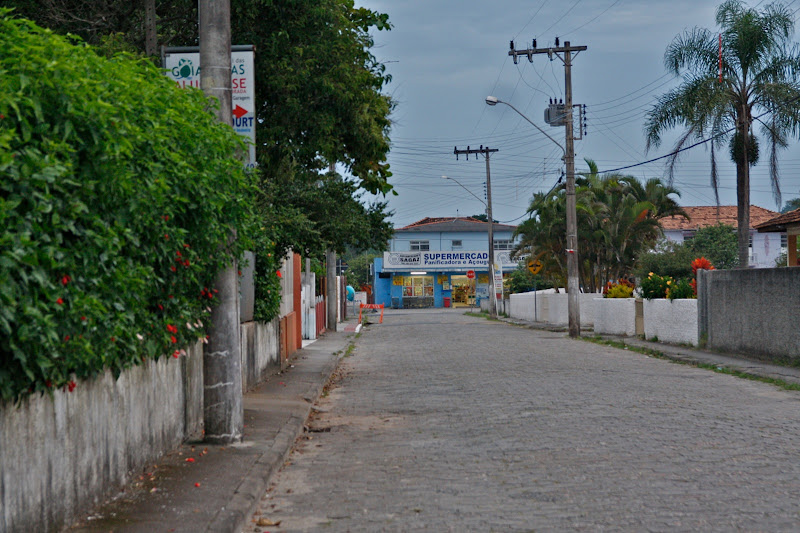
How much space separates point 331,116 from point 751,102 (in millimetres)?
15597

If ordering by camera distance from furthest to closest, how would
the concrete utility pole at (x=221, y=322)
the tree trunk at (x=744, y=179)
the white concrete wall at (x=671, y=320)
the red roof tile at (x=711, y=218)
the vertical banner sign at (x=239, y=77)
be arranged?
the red roof tile at (x=711, y=218) < the tree trunk at (x=744, y=179) < the white concrete wall at (x=671, y=320) < the vertical banner sign at (x=239, y=77) < the concrete utility pole at (x=221, y=322)

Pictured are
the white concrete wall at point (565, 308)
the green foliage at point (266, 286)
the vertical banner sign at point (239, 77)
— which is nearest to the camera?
the vertical banner sign at point (239, 77)

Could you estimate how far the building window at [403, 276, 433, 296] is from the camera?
87688 millimetres

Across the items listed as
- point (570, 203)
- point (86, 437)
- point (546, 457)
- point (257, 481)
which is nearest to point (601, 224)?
point (570, 203)

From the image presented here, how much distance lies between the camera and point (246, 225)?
9.06 m

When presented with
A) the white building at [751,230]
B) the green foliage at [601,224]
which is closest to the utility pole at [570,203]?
the green foliage at [601,224]

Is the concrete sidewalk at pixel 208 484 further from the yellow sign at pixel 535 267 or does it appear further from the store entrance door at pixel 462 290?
the store entrance door at pixel 462 290

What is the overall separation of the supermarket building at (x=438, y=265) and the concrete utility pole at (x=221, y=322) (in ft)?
245

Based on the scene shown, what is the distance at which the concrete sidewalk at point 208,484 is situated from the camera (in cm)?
617

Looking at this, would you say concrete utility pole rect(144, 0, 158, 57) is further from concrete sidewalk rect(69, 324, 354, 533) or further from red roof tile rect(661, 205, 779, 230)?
red roof tile rect(661, 205, 779, 230)

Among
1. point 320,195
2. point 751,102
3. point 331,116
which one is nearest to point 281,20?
point 331,116

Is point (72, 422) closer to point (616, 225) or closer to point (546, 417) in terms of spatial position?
point (546, 417)

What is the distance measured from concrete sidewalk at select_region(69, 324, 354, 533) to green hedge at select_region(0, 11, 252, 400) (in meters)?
0.99

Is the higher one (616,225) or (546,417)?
(616,225)
